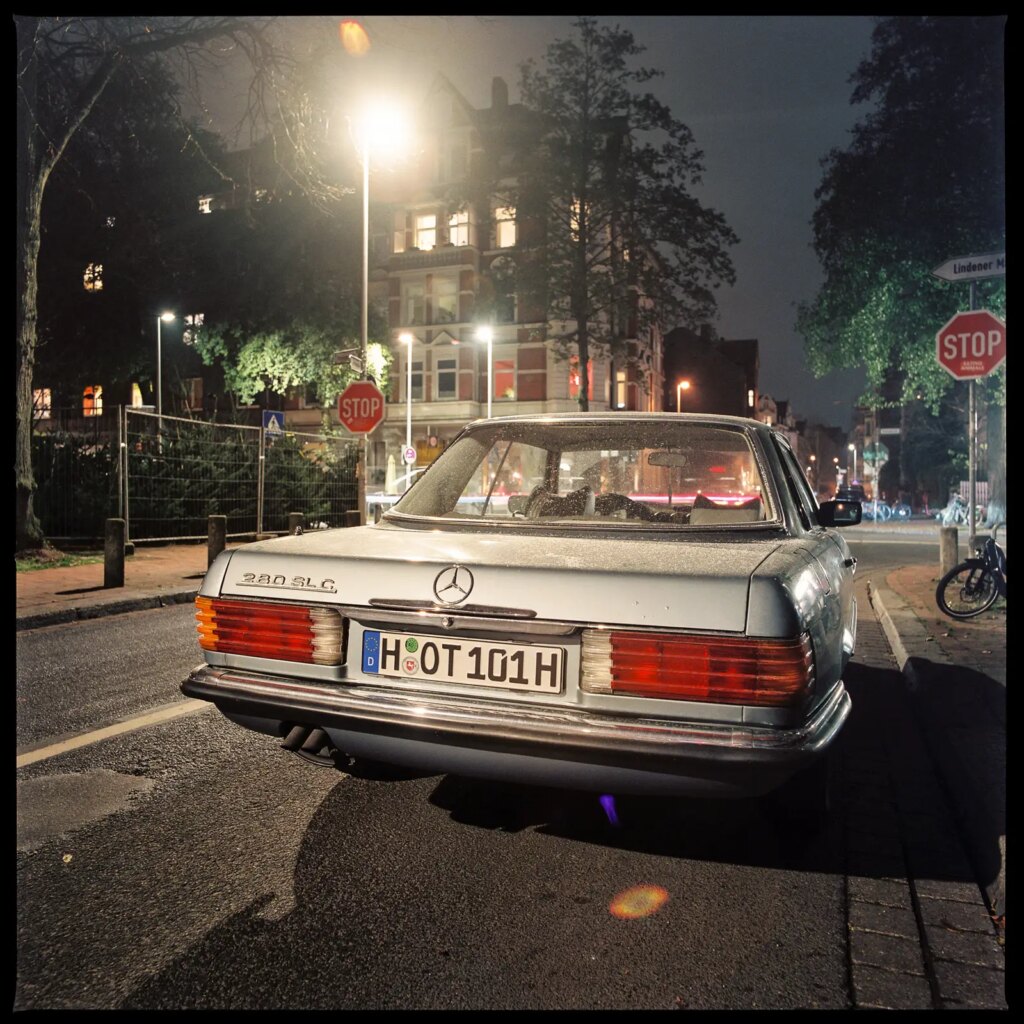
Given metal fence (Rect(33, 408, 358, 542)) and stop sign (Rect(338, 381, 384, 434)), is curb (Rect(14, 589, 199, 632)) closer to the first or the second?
metal fence (Rect(33, 408, 358, 542))

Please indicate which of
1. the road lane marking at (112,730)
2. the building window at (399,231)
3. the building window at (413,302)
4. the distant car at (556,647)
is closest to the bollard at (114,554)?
the road lane marking at (112,730)

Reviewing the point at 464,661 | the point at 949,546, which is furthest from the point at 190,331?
the point at 464,661

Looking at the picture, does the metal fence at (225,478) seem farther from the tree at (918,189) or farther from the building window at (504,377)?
the building window at (504,377)

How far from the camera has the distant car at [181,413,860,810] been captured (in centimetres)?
242

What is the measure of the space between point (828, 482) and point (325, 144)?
133917mm

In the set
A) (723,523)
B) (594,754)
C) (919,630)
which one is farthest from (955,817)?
(919,630)

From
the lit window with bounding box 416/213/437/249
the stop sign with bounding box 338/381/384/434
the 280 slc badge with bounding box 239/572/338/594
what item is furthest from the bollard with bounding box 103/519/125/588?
the lit window with bounding box 416/213/437/249

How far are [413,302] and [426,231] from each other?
3698mm

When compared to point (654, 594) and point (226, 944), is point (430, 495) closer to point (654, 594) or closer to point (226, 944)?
point (654, 594)

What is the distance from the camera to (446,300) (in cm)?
4509

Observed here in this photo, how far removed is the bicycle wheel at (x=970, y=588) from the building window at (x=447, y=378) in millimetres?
37258

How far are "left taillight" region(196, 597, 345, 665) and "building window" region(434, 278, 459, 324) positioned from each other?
43.0 metres

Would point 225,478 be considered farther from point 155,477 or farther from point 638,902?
point 638,902

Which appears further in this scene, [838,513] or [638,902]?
[838,513]
